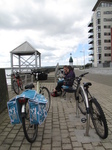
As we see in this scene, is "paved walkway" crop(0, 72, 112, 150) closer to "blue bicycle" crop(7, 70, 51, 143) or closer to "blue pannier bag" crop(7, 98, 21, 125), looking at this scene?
"blue bicycle" crop(7, 70, 51, 143)

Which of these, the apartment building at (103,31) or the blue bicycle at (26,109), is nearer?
the blue bicycle at (26,109)

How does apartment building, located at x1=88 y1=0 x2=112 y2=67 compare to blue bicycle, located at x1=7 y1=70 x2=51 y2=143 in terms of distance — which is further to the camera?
apartment building, located at x1=88 y1=0 x2=112 y2=67

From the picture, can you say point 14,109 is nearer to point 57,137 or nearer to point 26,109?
point 26,109

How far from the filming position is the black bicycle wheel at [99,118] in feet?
9.44

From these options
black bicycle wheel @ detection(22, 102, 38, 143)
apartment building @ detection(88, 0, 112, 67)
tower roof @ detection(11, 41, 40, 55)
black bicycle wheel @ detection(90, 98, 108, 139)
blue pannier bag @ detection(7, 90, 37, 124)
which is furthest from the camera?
apartment building @ detection(88, 0, 112, 67)

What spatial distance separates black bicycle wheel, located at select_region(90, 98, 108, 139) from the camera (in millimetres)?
2877

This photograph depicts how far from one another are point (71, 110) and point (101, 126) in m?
2.05

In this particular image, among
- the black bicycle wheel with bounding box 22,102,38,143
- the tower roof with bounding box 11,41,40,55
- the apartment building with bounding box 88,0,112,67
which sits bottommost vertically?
the black bicycle wheel with bounding box 22,102,38,143

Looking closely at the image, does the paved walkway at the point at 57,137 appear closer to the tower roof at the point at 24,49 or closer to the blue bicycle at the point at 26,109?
the blue bicycle at the point at 26,109

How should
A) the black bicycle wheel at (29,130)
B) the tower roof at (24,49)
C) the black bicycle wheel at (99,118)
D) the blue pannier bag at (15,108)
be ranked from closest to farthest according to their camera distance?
1. the black bicycle wheel at (29,130)
2. the blue pannier bag at (15,108)
3. the black bicycle wheel at (99,118)
4. the tower roof at (24,49)

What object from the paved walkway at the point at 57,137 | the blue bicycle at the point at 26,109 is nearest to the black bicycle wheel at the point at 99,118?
the paved walkway at the point at 57,137

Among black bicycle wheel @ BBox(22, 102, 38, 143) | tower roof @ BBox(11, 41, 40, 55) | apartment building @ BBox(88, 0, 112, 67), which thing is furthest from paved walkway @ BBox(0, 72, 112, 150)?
apartment building @ BBox(88, 0, 112, 67)

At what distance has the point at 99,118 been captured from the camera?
118 inches

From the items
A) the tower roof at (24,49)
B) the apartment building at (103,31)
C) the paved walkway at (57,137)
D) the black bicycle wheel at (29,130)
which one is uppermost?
the apartment building at (103,31)
